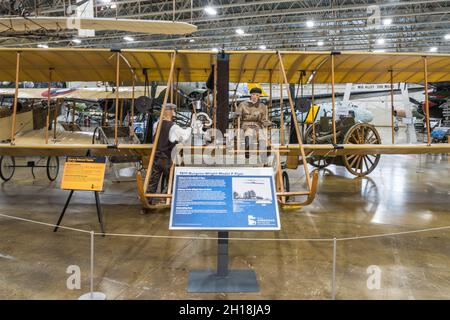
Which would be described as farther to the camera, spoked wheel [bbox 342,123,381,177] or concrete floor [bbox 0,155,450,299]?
spoked wheel [bbox 342,123,381,177]

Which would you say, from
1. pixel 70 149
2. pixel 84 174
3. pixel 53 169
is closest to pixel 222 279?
pixel 84 174

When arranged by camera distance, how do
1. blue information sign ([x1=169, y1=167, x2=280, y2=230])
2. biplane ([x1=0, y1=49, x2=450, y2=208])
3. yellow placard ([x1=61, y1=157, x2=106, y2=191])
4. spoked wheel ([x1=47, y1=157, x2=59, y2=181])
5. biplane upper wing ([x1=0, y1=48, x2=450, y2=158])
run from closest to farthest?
blue information sign ([x1=169, y1=167, x2=280, y2=230]) → yellow placard ([x1=61, y1=157, x2=106, y2=191]) → biplane ([x1=0, y1=49, x2=450, y2=208]) → biplane upper wing ([x1=0, y1=48, x2=450, y2=158]) → spoked wheel ([x1=47, y1=157, x2=59, y2=181])

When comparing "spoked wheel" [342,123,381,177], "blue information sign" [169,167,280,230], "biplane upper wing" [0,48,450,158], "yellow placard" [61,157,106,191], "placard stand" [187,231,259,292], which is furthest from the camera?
"spoked wheel" [342,123,381,177]

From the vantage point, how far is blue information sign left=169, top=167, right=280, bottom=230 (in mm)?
2541

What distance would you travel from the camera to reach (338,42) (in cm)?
1844

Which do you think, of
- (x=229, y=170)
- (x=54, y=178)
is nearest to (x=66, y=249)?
(x=229, y=170)

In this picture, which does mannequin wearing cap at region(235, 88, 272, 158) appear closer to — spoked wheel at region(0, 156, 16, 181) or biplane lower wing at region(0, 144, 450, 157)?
biplane lower wing at region(0, 144, 450, 157)

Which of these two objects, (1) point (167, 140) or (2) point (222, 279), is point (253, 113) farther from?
(2) point (222, 279)

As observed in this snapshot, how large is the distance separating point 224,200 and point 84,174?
217cm

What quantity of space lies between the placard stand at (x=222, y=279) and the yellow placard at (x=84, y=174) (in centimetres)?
171

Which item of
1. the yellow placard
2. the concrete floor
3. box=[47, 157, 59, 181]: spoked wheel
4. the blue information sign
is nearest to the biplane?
the yellow placard

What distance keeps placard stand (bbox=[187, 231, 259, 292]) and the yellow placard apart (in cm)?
171

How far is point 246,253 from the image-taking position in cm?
362
